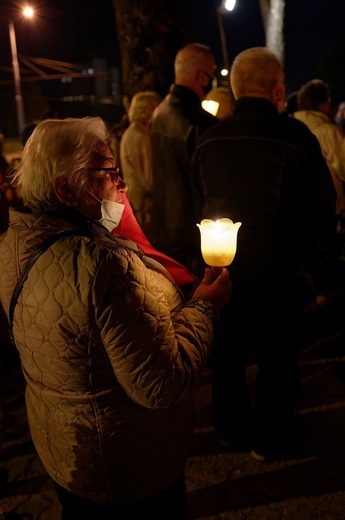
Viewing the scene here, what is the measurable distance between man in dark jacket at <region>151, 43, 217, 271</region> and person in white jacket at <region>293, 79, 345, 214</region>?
5.17ft

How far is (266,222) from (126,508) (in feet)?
5.54

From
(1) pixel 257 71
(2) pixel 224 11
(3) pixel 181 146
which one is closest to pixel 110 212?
(1) pixel 257 71

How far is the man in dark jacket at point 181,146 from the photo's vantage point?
3.66 m

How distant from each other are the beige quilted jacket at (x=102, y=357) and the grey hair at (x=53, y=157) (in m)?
0.09

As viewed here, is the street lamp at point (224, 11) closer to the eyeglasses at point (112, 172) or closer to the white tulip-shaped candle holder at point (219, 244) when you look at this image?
the white tulip-shaped candle holder at point (219, 244)

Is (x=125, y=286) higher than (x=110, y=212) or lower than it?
lower

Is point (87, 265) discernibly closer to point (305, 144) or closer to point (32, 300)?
point (32, 300)

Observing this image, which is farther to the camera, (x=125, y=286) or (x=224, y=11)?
(x=224, y=11)

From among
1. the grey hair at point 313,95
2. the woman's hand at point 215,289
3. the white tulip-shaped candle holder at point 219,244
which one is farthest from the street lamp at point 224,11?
the woman's hand at point 215,289

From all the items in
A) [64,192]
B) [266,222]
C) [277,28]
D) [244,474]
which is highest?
[277,28]

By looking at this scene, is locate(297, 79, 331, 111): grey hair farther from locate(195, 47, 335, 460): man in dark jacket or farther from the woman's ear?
the woman's ear

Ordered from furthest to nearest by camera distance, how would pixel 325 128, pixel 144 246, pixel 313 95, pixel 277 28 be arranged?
pixel 277 28 → pixel 313 95 → pixel 325 128 → pixel 144 246

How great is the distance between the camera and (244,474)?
3.08m

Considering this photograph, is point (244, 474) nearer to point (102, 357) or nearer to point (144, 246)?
point (144, 246)
